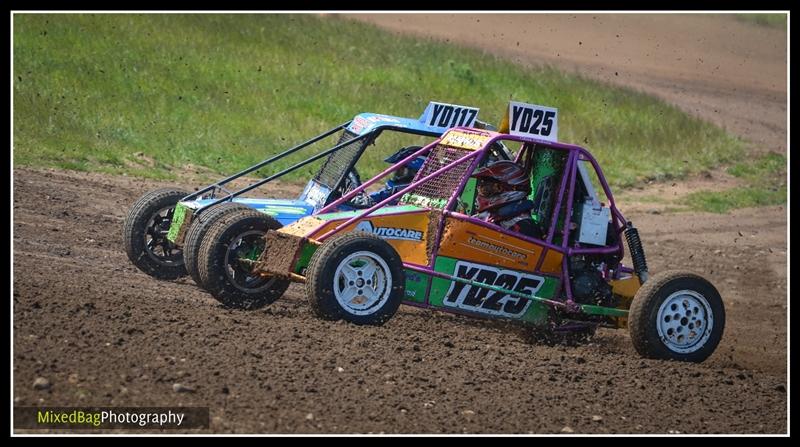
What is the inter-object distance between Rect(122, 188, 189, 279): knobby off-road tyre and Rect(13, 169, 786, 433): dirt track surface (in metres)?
0.18

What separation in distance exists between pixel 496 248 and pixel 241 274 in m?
1.92

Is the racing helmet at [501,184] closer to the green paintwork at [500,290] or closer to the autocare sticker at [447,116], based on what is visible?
the green paintwork at [500,290]

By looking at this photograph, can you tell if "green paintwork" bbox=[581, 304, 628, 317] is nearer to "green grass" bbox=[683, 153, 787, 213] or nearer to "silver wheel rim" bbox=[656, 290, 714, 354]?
"silver wheel rim" bbox=[656, 290, 714, 354]

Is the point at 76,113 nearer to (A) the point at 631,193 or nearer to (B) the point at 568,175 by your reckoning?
(A) the point at 631,193

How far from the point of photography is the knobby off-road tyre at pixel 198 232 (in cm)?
988

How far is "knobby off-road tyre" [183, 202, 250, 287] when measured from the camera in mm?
9883

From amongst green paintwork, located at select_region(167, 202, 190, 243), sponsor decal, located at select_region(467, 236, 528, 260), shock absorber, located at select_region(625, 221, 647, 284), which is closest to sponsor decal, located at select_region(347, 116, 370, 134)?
green paintwork, located at select_region(167, 202, 190, 243)

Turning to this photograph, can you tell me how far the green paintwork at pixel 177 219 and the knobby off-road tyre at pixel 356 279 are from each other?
193 cm

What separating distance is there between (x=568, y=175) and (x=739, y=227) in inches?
351

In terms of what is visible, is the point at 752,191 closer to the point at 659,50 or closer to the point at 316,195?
the point at 316,195

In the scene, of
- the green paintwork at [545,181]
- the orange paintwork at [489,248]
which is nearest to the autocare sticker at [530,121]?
the green paintwork at [545,181]

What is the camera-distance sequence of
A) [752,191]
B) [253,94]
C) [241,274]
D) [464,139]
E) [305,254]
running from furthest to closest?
1. [253,94]
2. [752,191]
3. [464,139]
4. [241,274]
5. [305,254]

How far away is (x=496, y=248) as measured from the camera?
389 inches

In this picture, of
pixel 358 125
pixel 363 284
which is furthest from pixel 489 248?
pixel 358 125
